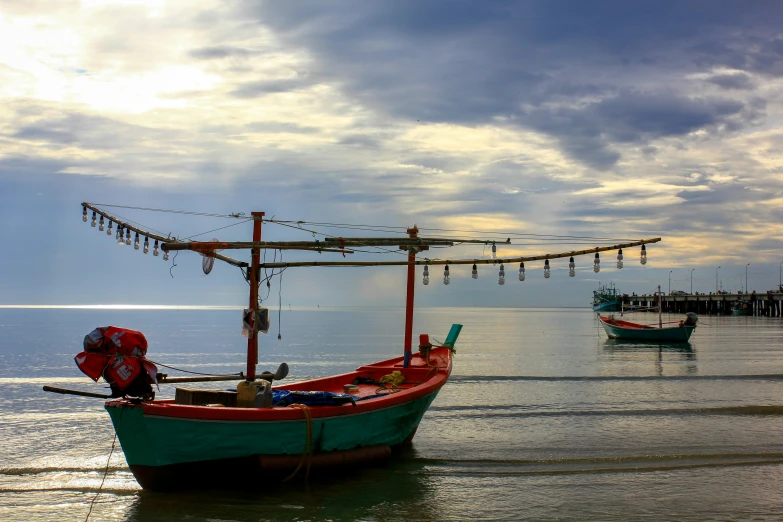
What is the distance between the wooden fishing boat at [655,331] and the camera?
57625mm

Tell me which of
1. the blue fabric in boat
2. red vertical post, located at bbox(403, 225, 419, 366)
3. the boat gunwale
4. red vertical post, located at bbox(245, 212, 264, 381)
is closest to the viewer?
the boat gunwale

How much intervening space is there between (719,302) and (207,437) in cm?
14971

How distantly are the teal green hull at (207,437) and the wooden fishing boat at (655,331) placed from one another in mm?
48667

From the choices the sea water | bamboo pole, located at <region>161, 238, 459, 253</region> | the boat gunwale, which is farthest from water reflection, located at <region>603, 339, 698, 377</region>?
the boat gunwale

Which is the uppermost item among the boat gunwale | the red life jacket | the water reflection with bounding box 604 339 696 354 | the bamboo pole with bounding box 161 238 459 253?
the bamboo pole with bounding box 161 238 459 253

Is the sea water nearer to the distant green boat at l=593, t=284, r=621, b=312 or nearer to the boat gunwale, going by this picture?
A: the boat gunwale

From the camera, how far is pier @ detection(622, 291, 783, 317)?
127m

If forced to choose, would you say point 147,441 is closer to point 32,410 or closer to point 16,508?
point 16,508

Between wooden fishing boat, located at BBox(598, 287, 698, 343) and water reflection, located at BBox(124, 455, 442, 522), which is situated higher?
wooden fishing boat, located at BBox(598, 287, 698, 343)

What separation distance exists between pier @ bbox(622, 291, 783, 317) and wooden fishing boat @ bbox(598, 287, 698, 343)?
6862cm

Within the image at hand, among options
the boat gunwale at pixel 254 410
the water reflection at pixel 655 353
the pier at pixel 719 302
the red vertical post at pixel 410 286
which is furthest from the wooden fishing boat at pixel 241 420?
the pier at pixel 719 302

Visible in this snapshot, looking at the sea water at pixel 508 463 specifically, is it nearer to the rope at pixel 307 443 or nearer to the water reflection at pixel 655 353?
the rope at pixel 307 443

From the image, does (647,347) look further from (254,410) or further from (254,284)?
(254,410)

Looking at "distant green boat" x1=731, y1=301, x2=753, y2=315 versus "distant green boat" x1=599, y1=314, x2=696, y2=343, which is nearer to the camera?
"distant green boat" x1=599, y1=314, x2=696, y2=343
